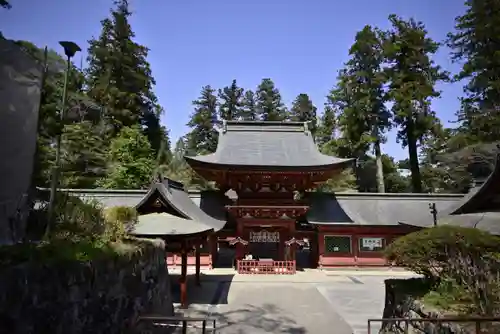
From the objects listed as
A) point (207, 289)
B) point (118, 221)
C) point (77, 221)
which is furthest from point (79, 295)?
point (207, 289)

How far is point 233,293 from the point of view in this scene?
1216 centimetres

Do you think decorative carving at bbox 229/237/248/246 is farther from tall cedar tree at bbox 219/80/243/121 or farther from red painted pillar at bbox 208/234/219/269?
tall cedar tree at bbox 219/80/243/121

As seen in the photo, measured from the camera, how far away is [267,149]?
2047 centimetres

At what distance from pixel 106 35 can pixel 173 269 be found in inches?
1184

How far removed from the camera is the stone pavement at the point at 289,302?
8.34 metres

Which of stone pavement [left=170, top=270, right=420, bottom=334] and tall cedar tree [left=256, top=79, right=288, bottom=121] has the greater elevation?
tall cedar tree [left=256, top=79, right=288, bottom=121]

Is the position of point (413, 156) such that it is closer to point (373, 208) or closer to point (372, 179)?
point (372, 179)

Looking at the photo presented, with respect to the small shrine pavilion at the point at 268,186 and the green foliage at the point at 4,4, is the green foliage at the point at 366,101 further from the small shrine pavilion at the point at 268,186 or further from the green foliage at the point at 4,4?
the green foliage at the point at 4,4

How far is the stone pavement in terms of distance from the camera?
8.34 metres

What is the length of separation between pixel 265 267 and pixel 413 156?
1998cm

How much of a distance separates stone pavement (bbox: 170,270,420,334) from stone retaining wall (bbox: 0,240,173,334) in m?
2.31

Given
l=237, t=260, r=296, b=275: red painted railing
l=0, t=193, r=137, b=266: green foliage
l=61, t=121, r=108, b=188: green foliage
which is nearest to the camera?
l=0, t=193, r=137, b=266: green foliage

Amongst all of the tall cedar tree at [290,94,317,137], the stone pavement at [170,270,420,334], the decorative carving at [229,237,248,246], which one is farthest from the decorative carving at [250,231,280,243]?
the tall cedar tree at [290,94,317,137]

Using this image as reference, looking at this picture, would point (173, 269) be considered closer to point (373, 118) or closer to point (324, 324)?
point (324, 324)
